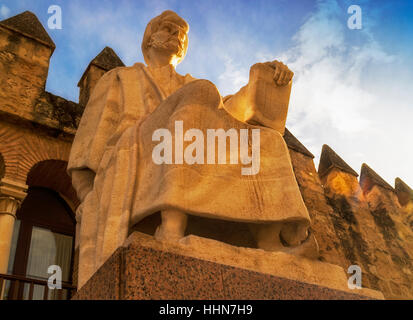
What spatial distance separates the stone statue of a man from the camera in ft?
7.85

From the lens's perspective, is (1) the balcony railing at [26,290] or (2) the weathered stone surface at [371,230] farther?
(2) the weathered stone surface at [371,230]

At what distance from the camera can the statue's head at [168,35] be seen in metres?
3.81

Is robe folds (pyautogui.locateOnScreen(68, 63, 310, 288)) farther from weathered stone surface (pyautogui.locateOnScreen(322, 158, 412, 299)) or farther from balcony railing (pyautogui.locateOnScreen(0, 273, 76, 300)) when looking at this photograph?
weathered stone surface (pyautogui.locateOnScreen(322, 158, 412, 299))

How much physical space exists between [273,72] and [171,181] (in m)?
1.20

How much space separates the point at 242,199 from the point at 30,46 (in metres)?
5.49

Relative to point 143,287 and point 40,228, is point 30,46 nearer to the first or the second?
point 40,228

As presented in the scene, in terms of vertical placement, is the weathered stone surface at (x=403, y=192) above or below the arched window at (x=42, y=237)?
above

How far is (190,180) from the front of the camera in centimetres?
239

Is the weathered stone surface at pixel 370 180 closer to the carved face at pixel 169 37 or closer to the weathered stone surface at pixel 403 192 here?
the weathered stone surface at pixel 403 192

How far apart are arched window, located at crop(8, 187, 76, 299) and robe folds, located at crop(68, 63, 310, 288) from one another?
11.6 ft

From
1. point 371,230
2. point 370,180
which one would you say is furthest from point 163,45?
point 370,180

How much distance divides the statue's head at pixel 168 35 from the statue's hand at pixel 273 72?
938 millimetres

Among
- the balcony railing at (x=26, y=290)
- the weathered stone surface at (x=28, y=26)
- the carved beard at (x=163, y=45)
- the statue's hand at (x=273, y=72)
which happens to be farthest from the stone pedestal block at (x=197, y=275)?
the weathered stone surface at (x=28, y=26)

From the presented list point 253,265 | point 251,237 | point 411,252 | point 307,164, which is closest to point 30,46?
point 307,164
